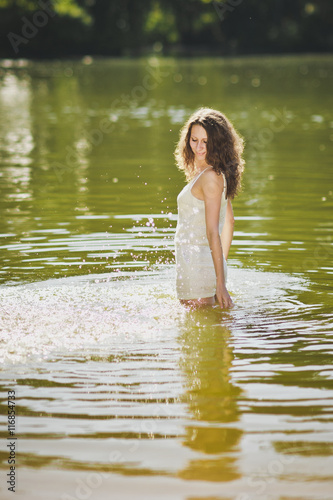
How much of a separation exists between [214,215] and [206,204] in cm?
10

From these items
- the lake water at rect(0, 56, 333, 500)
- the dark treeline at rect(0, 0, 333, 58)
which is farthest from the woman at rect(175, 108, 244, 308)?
the dark treeline at rect(0, 0, 333, 58)

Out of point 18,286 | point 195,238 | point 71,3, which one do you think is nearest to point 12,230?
point 18,286

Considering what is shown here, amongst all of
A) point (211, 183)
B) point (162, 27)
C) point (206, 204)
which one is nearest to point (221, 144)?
point (211, 183)

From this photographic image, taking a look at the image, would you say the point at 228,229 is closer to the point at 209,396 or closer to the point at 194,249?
the point at 194,249

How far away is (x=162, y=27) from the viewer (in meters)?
96.6

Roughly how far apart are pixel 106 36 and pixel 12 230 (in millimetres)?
72378

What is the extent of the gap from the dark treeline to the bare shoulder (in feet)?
212

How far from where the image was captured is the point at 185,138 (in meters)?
6.63

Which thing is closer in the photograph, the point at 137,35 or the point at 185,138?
the point at 185,138

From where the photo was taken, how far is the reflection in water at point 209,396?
4.40 metres

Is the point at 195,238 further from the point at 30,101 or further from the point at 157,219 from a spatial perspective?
the point at 30,101

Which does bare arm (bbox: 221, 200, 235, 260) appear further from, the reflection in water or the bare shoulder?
the reflection in water


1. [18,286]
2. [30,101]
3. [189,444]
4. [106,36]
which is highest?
[106,36]

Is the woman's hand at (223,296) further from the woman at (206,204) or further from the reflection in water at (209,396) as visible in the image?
the reflection in water at (209,396)
